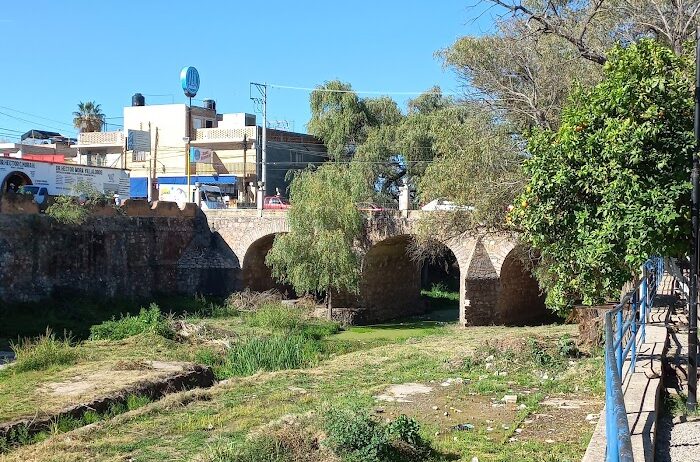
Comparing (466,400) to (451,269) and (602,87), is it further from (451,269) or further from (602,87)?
(451,269)

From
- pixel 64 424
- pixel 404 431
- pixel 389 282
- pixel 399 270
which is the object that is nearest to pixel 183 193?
pixel 399 270

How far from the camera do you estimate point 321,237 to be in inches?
913

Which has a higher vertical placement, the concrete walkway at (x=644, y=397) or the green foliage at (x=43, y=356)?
the concrete walkway at (x=644, y=397)

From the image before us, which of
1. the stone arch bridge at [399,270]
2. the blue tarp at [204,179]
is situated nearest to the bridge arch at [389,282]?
the stone arch bridge at [399,270]

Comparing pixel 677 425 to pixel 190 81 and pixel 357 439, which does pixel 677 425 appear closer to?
pixel 357 439

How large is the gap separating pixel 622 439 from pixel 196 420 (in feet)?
25.6

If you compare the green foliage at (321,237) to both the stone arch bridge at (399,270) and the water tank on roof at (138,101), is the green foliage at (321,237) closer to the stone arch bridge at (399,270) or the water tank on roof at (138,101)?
the stone arch bridge at (399,270)

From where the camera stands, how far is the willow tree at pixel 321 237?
76.1 feet

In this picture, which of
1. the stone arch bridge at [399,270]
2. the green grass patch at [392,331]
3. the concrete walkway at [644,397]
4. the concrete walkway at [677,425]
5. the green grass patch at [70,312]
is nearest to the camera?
the concrete walkway at [644,397]

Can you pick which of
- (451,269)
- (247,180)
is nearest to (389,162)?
(451,269)

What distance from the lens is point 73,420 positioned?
10.6m

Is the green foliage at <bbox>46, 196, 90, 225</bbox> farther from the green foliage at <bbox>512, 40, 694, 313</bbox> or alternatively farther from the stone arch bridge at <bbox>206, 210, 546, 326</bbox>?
the green foliage at <bbox>512, 40, 694, 313</bbox>

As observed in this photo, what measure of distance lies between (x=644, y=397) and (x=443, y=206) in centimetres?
1339

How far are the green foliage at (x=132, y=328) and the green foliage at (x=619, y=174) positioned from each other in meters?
12.0
